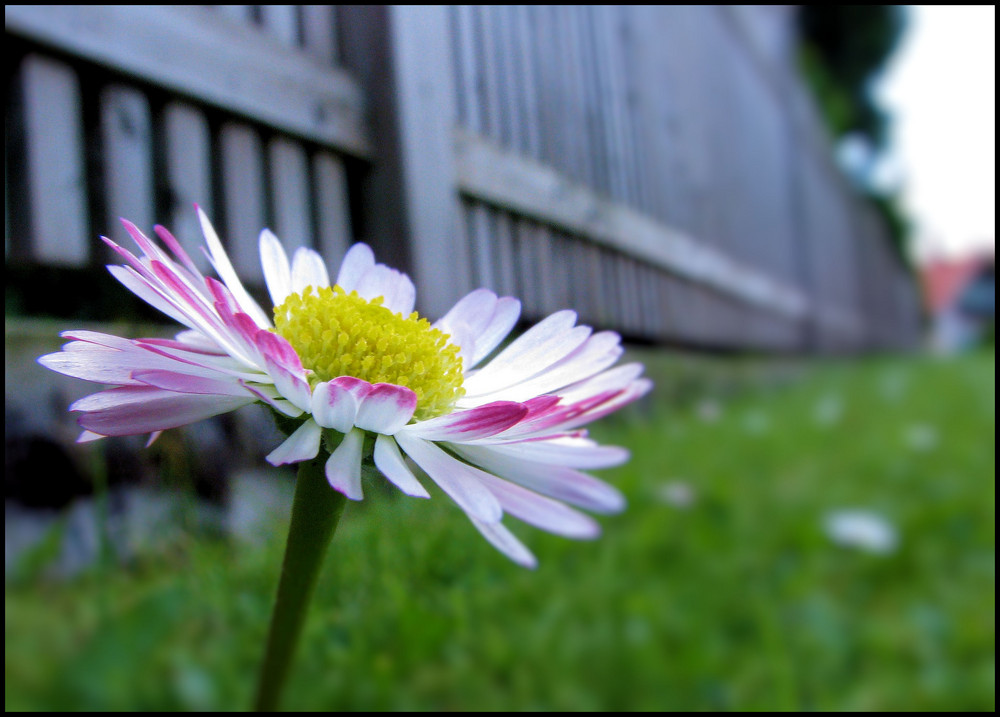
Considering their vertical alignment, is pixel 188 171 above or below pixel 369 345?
above

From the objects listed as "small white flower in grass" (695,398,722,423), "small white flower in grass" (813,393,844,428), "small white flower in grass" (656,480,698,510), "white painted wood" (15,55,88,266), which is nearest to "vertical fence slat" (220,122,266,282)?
"white painted wood" (15,55,88,266)

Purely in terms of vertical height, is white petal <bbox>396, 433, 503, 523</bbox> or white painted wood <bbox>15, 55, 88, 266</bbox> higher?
white painted wood <bbox>15, 55, 88, 266</bbox>

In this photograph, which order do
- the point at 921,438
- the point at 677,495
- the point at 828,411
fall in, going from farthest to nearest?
the point at 828,411 → the point at 921,438 → the point at 677,495

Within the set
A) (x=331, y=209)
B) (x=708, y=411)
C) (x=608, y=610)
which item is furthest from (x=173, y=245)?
(x=708, y=411)

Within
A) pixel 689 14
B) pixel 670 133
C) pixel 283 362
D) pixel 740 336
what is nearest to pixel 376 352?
pixel 283 362

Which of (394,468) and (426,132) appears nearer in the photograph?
(394,468)

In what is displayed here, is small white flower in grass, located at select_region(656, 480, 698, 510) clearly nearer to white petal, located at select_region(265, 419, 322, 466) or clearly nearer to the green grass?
the green grass

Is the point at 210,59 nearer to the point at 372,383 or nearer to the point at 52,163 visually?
the point at 52,163
